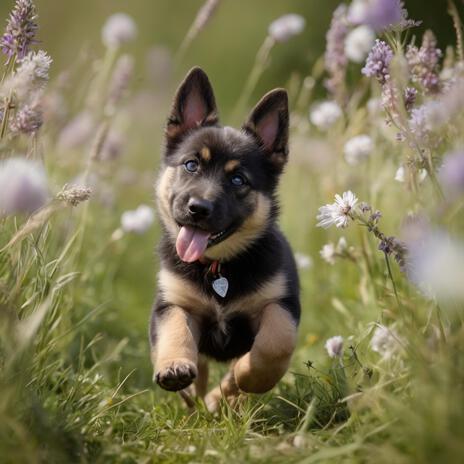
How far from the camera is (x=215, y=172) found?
3754 mm

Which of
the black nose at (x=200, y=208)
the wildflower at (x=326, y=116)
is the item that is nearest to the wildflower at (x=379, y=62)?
the black nose at (x=200, y=208)

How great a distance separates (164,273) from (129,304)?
177cm

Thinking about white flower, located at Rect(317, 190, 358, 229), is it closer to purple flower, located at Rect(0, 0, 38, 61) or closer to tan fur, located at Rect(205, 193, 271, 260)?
tan fur, located at Rect(205, 193, 271, 260)

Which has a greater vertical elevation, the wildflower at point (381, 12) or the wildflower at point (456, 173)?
the wildflower at point (381, 12)

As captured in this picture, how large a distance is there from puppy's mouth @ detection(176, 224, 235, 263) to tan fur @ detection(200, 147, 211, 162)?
16.8 inches

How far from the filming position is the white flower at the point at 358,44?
16.3 feet

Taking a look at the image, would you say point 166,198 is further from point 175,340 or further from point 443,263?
point 443,263

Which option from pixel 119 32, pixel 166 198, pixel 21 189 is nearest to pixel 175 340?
pixel 166 198

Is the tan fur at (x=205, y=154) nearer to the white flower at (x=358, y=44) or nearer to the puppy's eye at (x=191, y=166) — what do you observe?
the puppy's eye at (x=191, y=166)

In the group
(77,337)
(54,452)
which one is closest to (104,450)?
(54,452)

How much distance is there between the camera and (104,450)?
252 cm

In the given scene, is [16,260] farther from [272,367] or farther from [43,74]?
[272,367]

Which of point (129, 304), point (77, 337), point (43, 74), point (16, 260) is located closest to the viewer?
point (43, 74)

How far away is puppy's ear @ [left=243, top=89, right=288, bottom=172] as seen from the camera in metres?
3.91
